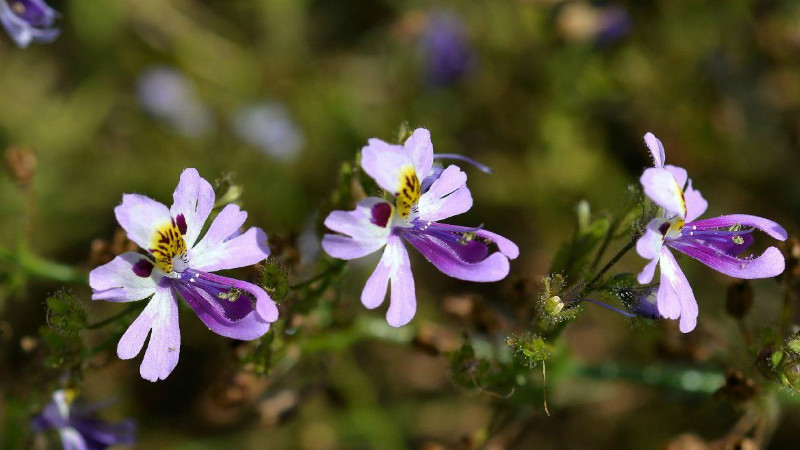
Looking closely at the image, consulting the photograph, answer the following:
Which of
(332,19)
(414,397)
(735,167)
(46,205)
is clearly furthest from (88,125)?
(735,167)

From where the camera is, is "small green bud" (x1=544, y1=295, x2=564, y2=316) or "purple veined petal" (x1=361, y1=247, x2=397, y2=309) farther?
"small green bud" (x1=544, y1=295, x2=564, y2=316)

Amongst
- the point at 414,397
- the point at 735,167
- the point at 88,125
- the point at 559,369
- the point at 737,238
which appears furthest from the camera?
the point at 88,125

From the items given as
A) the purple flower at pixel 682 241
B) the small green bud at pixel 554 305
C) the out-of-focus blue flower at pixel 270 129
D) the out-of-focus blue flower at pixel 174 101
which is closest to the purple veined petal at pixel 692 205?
the purple flower at pixel 682 241

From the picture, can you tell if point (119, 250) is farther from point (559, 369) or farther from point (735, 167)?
point (735, 167)

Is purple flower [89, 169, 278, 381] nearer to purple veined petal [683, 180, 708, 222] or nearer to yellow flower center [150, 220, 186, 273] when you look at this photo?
yellow flower center [150, 220, 186, 273]

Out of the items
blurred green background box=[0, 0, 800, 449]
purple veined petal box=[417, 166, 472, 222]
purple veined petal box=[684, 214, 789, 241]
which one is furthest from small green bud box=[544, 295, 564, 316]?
blurred green background box=[0, 0, 800, 449]

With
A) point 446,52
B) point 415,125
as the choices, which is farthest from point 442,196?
point 446,52

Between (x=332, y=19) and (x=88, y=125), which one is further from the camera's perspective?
(x=332, y=19)

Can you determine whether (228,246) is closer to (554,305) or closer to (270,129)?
(554,305)
